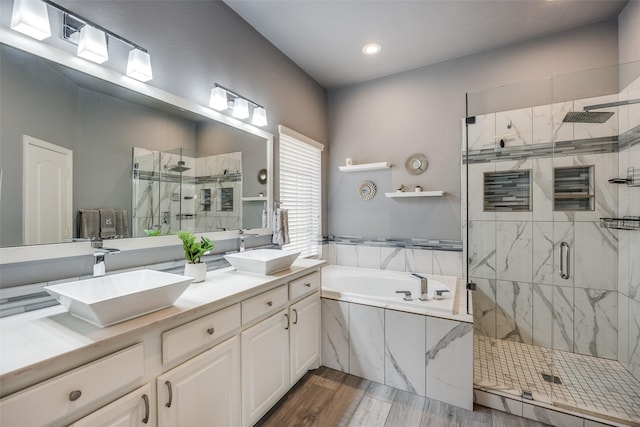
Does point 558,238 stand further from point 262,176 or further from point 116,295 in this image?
point 116,295

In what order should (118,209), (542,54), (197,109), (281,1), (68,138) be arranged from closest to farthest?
(68,138) → (118,209) → (197,109) → (281,1) → (542,54)

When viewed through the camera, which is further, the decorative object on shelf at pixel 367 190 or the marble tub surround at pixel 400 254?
the decorative object on shelf at pixel 367 190

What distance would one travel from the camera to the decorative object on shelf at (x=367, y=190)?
3320mm

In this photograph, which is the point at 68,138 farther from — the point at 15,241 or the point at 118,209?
the point at 15,241

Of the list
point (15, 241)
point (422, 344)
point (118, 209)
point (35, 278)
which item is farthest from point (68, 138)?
point (422, 344)

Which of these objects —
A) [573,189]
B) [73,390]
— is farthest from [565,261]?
[73,390]

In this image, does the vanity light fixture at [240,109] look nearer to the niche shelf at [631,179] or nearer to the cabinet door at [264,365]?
the cabinet door at [264,365]

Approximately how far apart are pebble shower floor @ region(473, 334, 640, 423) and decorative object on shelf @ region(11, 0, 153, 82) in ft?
9.45

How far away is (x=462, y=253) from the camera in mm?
2873

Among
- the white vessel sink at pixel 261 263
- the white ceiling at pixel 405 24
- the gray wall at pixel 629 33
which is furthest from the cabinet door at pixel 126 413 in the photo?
the gray wall at pixel 629 33

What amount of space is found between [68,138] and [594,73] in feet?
11.6

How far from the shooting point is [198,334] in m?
1.28

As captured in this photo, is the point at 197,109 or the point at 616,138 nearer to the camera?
the point at 197,109

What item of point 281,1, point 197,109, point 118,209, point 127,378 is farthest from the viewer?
point 281,1
